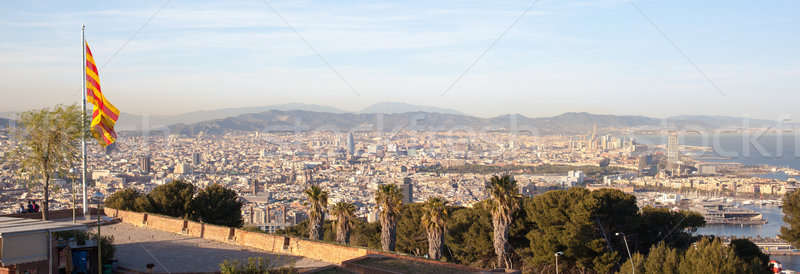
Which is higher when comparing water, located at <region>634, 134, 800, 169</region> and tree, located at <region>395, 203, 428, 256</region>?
water, located at <region>634, 134, 800, 169</region>

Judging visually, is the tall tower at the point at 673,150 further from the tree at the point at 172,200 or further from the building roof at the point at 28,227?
the building roof at the point at 28,227

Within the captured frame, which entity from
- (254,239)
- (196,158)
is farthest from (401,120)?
(254,239)

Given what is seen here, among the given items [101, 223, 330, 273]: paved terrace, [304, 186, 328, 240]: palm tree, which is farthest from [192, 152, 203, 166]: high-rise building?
[101, 223, 330, 273]: paved terrace

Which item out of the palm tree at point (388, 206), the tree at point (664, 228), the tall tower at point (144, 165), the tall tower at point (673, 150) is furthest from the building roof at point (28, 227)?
the tall tower at point (673, 150)

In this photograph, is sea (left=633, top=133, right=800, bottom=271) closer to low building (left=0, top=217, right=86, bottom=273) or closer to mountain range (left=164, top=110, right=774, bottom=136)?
mountain range (left=164, top=110, right=774, bottom=136)

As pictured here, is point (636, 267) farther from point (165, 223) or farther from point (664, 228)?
point (165, 223)

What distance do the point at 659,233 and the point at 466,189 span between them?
1522 inches

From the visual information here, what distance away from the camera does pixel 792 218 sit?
25.0 m

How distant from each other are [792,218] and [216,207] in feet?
75.0

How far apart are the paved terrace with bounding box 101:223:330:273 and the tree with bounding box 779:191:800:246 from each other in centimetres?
2039

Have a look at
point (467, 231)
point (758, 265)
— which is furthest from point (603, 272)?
point (467, 231)

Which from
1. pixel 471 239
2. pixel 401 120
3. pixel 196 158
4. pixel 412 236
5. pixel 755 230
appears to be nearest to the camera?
pixel 471 239

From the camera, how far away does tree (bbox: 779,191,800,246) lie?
24422mm

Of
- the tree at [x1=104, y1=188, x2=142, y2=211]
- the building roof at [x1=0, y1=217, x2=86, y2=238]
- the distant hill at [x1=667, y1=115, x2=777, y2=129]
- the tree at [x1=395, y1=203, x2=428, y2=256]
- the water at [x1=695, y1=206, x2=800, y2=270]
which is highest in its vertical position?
the distant hill at [x1=667, y1=115, x2=777, y2=129]
